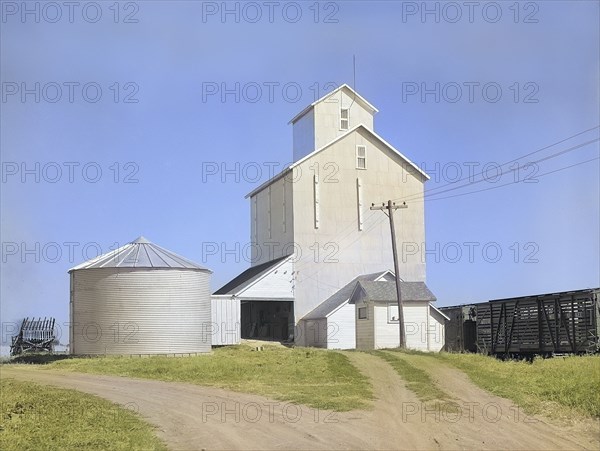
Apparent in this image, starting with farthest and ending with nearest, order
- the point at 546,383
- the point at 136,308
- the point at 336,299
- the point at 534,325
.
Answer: the point at 336,299
the point at 136,308
the point at 534,325
the point at 546,383

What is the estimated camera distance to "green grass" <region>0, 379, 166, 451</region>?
537 inches

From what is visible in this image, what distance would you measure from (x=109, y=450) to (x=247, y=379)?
480 inches

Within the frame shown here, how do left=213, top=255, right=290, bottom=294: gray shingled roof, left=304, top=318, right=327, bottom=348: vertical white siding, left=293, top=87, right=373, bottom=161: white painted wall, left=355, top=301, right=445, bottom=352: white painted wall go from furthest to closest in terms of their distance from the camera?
left=293, top=87, right=373, bottom=161: white painted wall < left=213, top=255, right=290, bottom=294: gray shingled roof < left=304, top=318, right=327, bottom=348: vertical white siding < left=355, top=301, right=445, bottom=352: white painted wall

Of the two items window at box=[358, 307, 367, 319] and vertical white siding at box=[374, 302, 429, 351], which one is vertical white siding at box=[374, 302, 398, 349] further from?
window at box=[358, 307, 367, 319]

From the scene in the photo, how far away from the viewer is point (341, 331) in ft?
151

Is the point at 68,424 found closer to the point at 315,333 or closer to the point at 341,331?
the point at 341,331

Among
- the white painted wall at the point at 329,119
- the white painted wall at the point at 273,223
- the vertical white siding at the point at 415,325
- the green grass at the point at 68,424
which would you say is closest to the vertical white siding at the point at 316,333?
the vertical white siding at the point at 415,325

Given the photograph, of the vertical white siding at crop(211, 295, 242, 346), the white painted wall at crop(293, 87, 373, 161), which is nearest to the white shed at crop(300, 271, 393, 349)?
the vertical white siding at crop(211, 295, 242, 346)

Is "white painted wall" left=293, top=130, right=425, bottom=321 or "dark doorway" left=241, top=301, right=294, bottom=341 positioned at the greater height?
"white painted wall" left=293, top=130, right=425, bottom=321

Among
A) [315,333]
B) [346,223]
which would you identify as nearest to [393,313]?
[315,333]

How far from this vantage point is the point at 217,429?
1496cm

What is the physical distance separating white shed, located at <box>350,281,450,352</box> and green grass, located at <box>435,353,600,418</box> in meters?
15.6

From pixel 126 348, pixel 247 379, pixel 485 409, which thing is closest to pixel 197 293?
pixel 126 348

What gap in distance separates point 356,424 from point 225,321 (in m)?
33.3
